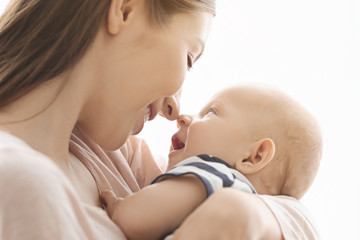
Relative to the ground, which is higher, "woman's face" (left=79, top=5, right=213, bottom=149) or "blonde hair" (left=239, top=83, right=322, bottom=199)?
"woman's face" (left=79, top=5, right=213, bottom=149)

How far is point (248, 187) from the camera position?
1.25m

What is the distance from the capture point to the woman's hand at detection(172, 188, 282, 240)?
0.99m

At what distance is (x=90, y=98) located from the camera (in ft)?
4.23

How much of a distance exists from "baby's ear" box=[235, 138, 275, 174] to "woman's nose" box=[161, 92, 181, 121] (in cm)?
20

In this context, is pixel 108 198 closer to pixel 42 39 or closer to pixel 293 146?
pixel 42 39

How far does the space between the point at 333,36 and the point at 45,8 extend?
170 centimetres

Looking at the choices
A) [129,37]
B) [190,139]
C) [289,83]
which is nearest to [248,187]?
[190,139]

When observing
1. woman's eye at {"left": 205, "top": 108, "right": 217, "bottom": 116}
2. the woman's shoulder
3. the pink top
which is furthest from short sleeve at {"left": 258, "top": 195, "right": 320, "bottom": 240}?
the woman's shoulder

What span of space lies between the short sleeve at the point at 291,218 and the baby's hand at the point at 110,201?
31 cm

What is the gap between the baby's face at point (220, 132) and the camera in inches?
56.2

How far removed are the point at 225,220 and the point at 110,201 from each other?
1.11 feet

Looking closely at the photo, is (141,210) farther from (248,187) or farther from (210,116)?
(210,116)

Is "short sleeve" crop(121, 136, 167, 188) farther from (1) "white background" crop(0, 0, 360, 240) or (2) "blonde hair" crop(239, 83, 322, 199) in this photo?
(1) "white background" crop(0, 0, 360, 240)

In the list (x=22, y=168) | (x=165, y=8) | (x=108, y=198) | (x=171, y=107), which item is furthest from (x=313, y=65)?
(x=22, y=168)
